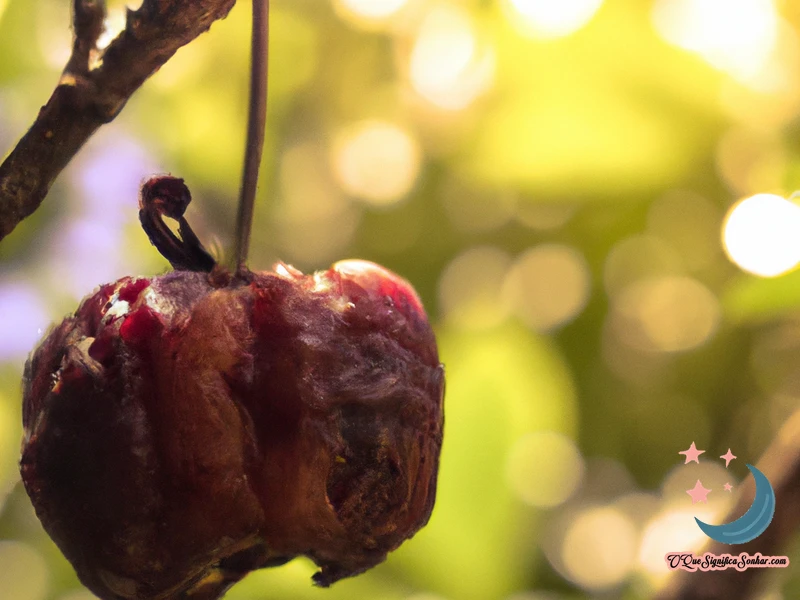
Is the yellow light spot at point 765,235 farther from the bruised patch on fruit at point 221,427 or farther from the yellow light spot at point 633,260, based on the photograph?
the bruised patch on fruit at point 221,427

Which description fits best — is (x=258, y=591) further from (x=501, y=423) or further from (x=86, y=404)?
(x=86, y=404)

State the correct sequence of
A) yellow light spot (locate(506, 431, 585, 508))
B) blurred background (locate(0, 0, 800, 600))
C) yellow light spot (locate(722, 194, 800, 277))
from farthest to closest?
blurred background (locate(0, 0, 800, 600)) → yellow light spot (locate(506, 431, 585, 508)) → yellow light spot (locate(722, 194, 800, 277))

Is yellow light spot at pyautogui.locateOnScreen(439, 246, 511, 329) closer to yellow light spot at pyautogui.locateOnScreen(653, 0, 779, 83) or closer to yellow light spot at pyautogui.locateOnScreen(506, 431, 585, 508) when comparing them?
yellow light spot at pyautogui.locateOnScreen(506, 431, 585, 508)

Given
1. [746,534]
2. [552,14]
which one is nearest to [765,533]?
[746,534]

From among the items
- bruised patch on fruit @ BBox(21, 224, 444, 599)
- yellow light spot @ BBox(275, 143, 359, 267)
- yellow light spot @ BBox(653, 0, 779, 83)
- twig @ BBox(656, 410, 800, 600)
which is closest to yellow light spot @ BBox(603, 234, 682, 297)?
yellow light spot @ BBox(653, 0, 779, 83)

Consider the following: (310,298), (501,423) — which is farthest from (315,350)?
(501,423)

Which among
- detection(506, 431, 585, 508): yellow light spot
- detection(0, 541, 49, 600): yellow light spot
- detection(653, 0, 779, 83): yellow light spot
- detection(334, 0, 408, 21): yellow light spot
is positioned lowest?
detection(0, 541, 49, 600): yellow light spot

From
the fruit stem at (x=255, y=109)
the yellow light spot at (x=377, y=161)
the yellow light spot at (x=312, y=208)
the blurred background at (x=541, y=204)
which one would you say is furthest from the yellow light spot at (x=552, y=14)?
the fruit stem at (x=255, y=109)
